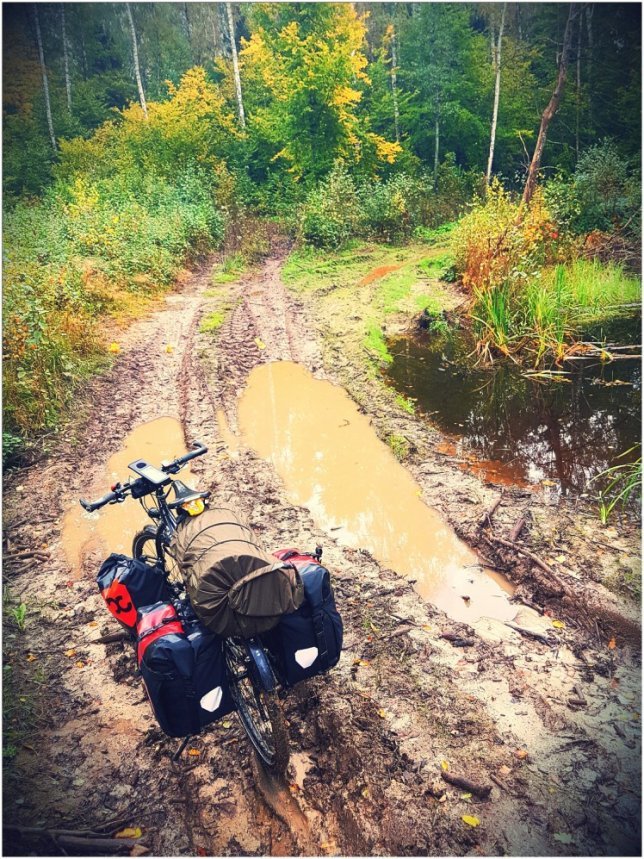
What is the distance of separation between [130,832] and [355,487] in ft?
11.5

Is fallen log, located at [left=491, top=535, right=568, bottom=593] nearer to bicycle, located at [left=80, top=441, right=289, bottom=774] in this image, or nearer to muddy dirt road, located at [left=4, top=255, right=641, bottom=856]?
muddy dirt road, located at [left=4, top=255, right=641, bottom=856]

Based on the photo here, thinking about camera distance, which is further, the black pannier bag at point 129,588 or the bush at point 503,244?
the bush at point 503,244

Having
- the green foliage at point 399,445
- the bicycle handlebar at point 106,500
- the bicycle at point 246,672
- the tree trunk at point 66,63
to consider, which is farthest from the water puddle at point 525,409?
the tree trunk at point 66,63

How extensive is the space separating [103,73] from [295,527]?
99.9ft

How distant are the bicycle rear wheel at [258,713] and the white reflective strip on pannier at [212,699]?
0.19 metres

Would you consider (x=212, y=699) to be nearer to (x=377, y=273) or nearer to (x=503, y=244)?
(x=503, y=244)

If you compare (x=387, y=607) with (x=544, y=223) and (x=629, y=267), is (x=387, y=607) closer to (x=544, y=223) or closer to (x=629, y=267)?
(x=544, y=223)

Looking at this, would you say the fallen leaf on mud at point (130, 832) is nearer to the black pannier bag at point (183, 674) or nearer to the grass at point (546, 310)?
the black pannier bag at point (183, 674)

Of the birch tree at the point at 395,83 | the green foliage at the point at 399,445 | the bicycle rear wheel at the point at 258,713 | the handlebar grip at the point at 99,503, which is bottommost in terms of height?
the bicycle rear wheel at the point at 258,713

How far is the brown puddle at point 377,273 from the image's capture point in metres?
12.5

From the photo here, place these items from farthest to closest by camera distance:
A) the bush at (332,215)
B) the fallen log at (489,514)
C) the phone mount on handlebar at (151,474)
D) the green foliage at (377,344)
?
1. the bush at (332,215)
2. the green foliage at (377,344)
3. the fallen log at (489,514)
4. the phone mount on handlebar at (151,474)

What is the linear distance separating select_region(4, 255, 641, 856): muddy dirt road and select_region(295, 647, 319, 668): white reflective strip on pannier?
23.3 inches

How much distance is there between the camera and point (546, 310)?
309 inches

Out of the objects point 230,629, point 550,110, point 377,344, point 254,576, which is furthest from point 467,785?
point 550,110
